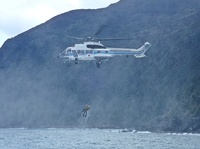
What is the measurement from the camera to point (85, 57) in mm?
60531

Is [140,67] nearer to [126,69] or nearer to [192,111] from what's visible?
[126,69]

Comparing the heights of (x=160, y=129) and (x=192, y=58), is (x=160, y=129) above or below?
below

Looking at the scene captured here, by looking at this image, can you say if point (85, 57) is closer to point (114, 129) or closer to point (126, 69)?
point (114, 129)

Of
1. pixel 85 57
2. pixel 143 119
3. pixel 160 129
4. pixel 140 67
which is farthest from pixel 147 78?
pixel 85 57

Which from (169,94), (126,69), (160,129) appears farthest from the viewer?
(126,69)

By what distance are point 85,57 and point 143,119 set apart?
114m

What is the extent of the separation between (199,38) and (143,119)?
40.5 metres

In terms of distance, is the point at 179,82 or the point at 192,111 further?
the point at 179,82

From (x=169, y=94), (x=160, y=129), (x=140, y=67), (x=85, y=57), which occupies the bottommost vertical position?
(x=85, y=57)

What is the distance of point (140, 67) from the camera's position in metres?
194

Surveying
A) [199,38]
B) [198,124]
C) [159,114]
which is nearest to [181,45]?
[199,38]

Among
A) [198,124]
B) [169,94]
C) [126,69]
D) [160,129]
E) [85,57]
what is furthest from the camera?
[126,69]

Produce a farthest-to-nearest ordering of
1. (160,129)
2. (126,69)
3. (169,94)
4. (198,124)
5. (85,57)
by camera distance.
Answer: (126,69)
(169,94)
(160,129)
(198,124)
(85,57)

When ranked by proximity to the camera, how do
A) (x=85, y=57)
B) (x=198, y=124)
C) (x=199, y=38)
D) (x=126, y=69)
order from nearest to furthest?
(x=85, y=57)
(x=198, y=124)
(x=199, y=38)
(x=126, y=69)
